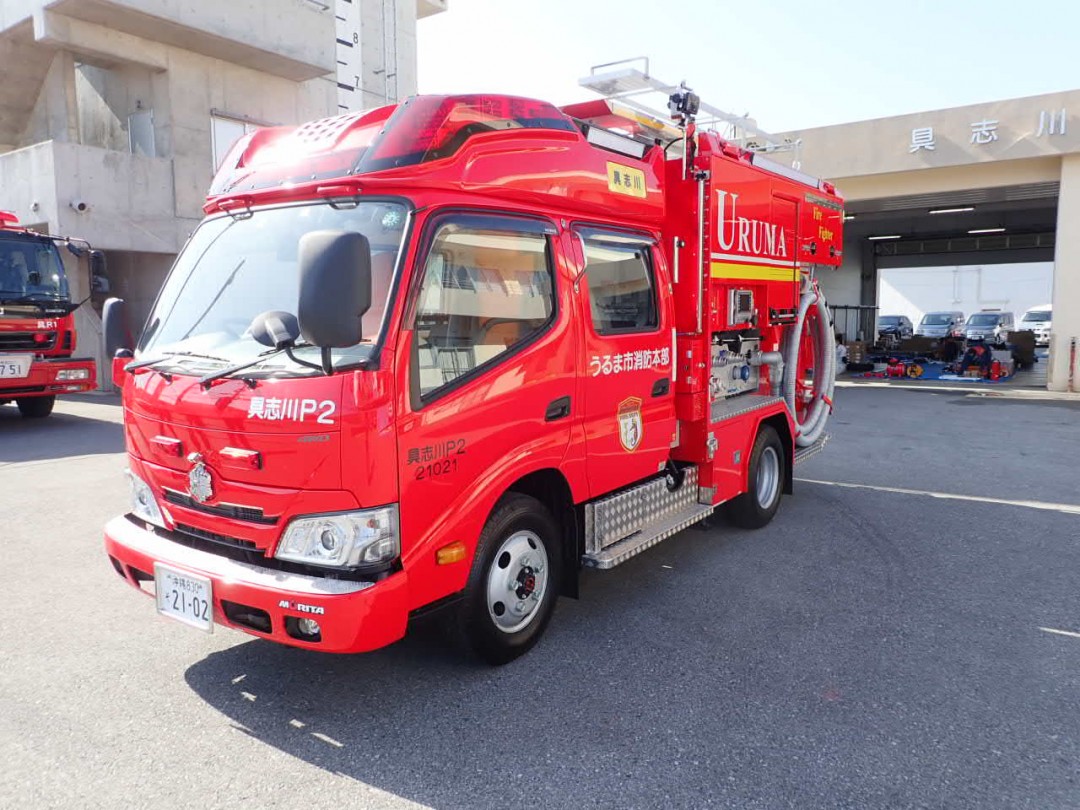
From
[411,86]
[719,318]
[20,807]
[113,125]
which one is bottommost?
[20,807]

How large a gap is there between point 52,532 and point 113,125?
1485 cm

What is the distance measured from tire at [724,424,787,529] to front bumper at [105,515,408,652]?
3.45 metres

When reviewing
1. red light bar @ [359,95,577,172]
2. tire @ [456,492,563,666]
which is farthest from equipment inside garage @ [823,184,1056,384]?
tire @ [456,492,563,666]

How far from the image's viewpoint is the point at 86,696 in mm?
3379

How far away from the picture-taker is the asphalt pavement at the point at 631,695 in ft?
9.04

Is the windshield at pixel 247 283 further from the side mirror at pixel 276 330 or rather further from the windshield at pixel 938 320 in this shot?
the windshield at pixel 938 320

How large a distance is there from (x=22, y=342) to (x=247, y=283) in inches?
353

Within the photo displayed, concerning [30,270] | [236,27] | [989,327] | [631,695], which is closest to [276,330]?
[631,695]

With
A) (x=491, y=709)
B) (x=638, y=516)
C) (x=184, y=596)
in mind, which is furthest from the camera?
(x=638, y=516)

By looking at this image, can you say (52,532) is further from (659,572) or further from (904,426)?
(904,426)

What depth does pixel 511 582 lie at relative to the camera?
3613 millimetres

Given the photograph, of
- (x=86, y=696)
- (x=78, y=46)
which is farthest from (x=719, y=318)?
(x=78, y=46)

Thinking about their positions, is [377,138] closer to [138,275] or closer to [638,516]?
[638,516]

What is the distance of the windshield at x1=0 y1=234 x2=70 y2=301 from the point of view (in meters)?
10.3
